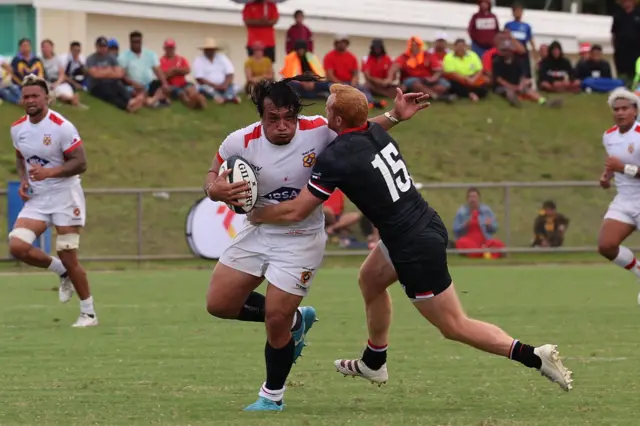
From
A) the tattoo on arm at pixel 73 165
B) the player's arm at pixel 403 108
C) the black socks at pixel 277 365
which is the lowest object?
the tattoo on arm at pixel 73 165

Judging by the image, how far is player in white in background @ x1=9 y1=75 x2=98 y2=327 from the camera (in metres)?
12.4

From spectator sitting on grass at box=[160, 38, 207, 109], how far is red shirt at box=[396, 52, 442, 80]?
3.99 metres

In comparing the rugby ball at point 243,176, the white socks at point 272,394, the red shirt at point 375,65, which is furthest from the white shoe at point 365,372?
the red shirt at point 375,65

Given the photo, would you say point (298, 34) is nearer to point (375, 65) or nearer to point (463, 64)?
point (375, 65)

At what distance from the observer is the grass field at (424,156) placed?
21406 millimetres

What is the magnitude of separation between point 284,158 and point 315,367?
7.50ft

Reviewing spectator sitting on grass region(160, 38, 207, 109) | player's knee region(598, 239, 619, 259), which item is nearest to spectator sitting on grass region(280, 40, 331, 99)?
spectator sitting on grass region(160, 38, 207, 109)

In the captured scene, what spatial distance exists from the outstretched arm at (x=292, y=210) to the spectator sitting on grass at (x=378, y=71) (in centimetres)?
1860

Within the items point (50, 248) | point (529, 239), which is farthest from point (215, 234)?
point (529, 239)

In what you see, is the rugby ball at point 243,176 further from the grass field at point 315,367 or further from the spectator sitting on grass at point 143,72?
the spectator sitting on grass at point 143,72

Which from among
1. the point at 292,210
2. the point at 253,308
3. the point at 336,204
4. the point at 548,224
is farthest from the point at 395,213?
the point at 548,224

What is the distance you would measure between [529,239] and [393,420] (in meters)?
15.1

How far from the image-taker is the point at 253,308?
27.4 feet

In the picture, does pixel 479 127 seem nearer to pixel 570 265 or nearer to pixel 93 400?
pixel 570 265
